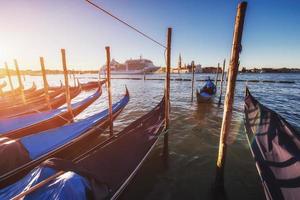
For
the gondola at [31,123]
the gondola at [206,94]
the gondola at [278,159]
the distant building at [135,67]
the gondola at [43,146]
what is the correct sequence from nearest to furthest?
the gondola at [278,159] < the gondola at [43,146] < the gondola at [31,123] < the gondola at [206,94] < the distant building at [135,67]

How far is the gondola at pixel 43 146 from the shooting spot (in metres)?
3.01

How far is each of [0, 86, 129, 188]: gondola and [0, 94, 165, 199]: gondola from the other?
1.18 meters

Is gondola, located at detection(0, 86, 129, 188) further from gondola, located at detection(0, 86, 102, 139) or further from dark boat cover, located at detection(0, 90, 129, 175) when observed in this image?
gondola, located at detection(0, 86, 102, 139)

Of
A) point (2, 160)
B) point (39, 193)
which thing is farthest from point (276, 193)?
point (2, 160)

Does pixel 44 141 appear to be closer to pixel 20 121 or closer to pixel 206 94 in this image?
pixel 20 121

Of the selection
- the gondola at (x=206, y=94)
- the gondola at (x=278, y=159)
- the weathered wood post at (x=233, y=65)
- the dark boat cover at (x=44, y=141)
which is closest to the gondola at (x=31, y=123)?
the dark boat cover at (x=44, y=141)

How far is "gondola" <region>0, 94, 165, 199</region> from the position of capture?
5.88ft

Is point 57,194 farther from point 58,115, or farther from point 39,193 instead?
point 58,115

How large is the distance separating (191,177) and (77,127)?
373 cm

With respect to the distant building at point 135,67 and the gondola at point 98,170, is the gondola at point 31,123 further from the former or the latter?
the distant building at point 135,67

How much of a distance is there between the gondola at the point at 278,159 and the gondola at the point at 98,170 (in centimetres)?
242

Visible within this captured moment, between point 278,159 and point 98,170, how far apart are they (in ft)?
10.8

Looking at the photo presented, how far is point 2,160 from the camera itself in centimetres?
290

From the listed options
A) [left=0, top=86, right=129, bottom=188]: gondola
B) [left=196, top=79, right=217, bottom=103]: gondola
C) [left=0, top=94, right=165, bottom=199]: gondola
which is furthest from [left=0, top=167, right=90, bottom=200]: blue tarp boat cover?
[left=196, top=79, right=217, bottom=103]: gondola
